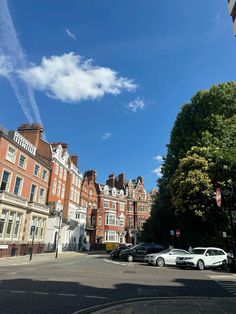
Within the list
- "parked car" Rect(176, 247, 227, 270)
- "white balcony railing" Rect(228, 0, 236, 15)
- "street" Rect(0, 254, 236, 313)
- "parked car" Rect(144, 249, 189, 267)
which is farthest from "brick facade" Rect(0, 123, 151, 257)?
"white balcony railing" Rect(228, 0, 236, 15)

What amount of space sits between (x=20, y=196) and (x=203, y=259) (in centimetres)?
2149

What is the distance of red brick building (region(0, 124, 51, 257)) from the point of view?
30219 mm

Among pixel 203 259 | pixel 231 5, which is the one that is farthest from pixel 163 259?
pixel 231 5

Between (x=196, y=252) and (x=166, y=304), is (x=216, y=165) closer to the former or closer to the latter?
(x=196, y=252)

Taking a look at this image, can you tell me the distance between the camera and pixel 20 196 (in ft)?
109

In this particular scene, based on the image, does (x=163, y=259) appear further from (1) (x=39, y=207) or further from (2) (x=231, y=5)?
(1) (x=39, y=207)

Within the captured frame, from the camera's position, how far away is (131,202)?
267 ft

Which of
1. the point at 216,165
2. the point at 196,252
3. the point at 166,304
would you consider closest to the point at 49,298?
the point at 166,304

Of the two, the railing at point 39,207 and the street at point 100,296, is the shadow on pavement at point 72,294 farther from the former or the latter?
the railing at point 39,207

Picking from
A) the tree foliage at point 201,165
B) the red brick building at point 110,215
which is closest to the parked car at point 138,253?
the tree foliage at point 201,165

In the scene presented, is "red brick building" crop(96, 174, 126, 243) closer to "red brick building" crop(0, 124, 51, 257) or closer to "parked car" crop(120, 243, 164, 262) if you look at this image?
"red brick building" crop(0, 124, 51, 257)

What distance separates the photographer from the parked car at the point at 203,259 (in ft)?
70.4

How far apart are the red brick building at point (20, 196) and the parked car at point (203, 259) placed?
15.0 m

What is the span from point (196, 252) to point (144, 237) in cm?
2636
